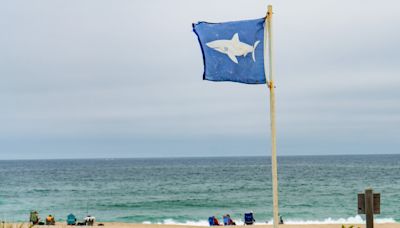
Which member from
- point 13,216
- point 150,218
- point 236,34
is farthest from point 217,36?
point 13,216

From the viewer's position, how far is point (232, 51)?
351 inches

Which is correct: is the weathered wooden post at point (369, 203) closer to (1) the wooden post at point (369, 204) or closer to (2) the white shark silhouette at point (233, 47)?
(1) the wooden post at point (369, 204)

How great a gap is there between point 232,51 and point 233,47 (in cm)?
7

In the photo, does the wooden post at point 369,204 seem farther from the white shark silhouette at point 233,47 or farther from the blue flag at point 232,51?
the white shark silhouette at point 233,47

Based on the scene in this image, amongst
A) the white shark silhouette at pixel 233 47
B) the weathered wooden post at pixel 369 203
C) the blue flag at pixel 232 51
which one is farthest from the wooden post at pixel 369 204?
the white shark silhouette at pixel 233 47

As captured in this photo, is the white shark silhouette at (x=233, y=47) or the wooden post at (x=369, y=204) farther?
the wooden post at (x=369, y=204)

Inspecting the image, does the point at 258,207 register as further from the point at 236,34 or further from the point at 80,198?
the point at 236,34

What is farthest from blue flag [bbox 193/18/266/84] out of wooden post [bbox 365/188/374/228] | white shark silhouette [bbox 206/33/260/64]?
wooden post [bbox 365/188/374/228]

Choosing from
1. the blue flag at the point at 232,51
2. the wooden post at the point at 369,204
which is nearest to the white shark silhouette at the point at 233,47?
the blue flag at the point at 232,51

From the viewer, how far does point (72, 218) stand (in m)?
27.3

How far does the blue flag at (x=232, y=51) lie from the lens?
892 centimetres

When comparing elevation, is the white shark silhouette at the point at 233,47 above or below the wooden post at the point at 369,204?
above

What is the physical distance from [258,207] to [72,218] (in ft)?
57.4

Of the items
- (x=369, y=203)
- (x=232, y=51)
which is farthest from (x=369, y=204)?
(x=232, y=51)
